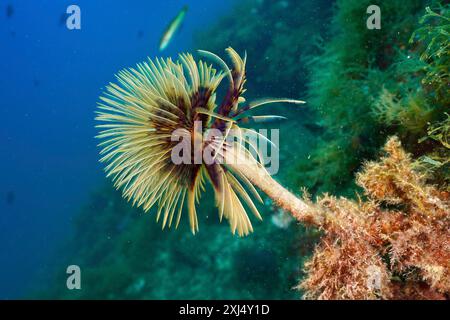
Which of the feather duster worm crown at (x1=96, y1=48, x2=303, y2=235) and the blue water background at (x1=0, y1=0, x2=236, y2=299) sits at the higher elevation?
the blue water background at (x1=0, y1=0, x2=236, y2=299)

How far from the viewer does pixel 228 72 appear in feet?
8.64

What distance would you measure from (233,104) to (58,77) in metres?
131

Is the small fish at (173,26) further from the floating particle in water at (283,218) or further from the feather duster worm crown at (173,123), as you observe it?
the feather duster worm crown at (173,123)

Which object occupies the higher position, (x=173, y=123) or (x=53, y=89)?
(x=53, y=89)

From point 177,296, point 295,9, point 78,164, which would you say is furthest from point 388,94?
point 78,164

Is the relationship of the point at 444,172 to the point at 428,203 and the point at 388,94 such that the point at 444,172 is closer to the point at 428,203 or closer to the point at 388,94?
the point at 428,203

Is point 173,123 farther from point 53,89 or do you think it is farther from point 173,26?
point 53,89

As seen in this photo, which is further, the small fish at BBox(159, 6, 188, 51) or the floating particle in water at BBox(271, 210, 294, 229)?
the small fish at BBox(159, 6, 188, 51)

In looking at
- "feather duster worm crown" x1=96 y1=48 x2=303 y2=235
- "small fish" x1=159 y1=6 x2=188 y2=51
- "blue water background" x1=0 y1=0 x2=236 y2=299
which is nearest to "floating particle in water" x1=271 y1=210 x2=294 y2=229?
"feather duster worm crown" x1=96 y1=48 x2=303 y2=235

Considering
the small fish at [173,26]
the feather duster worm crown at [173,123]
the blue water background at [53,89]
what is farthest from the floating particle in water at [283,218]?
the blue water background at [53,89]

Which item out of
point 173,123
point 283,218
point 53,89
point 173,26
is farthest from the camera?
point 53,89

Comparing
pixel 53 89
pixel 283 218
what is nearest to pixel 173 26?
pixel 283 218

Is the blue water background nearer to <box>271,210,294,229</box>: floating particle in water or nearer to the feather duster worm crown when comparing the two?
<box>271,210,294,229</box>: floating particle in water

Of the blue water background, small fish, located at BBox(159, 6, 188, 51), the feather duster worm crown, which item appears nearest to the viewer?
the feather duster worm crown
